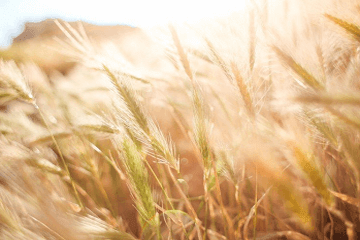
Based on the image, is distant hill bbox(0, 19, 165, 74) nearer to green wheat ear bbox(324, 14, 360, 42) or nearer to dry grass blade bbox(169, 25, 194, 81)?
dry grass blade bbox(169, 25, 194, 81)

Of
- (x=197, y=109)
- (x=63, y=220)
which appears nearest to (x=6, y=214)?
(x=63, y=220)

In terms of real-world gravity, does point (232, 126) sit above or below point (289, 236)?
above

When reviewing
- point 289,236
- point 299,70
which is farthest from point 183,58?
point 289,236

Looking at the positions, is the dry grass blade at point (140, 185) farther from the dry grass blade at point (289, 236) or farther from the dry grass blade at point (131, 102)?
the dry grass blade at point (289, 236)

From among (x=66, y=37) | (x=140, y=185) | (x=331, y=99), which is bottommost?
(x=140, y=185)

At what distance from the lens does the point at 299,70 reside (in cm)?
42

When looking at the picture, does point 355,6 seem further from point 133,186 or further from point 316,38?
point 133,186

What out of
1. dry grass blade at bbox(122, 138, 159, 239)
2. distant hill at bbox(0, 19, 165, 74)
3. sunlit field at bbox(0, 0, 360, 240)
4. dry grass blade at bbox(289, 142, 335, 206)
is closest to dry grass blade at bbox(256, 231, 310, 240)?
sunlit field at bbox(0, 0, 360, 240)

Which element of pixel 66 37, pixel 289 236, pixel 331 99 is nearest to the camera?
pixel 331 99

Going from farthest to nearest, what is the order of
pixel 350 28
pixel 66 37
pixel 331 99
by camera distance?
pixel 66 37 → pixel 350 28 → pixel 331 99

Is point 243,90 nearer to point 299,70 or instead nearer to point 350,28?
point 299,70

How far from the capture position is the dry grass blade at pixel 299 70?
0.40 metres

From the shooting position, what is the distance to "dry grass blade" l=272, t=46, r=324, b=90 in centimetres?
40

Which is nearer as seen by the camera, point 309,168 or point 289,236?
point 309,168
